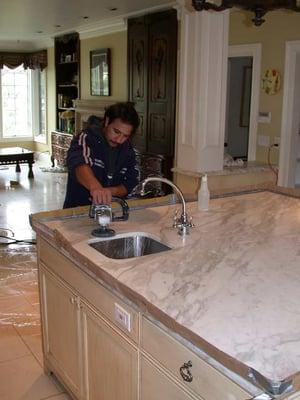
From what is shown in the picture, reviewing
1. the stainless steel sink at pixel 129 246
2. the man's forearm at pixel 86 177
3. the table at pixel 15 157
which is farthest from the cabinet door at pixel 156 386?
the table at pixel 15 157

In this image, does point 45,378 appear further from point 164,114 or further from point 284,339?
point 164,114

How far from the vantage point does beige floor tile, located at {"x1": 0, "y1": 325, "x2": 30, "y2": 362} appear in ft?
9.73

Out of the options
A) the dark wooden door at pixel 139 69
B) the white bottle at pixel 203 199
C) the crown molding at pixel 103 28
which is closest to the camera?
the white bottle at pixel 203 199

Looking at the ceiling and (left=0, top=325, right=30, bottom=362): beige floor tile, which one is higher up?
the ceiling

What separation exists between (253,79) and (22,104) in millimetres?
7629

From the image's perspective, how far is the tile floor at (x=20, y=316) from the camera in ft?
8.64

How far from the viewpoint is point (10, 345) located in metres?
3.09

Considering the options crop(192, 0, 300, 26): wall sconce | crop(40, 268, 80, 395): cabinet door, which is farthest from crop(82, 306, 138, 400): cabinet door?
crop(192, 0, 300, 26): wall sconce

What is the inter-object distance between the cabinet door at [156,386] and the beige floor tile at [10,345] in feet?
4.89

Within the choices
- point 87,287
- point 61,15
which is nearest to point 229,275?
point 87,287

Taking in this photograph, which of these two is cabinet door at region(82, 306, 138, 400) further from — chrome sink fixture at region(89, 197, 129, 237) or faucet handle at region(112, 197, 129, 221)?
faucet handle at region(112, 197, 129, 221)

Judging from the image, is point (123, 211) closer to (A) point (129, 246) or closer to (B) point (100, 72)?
(A) point (129, 246)

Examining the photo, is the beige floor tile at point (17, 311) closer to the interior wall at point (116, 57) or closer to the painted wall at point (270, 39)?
the painted wall at point (270, 39)

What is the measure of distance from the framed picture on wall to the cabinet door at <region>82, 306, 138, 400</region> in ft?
22.1
